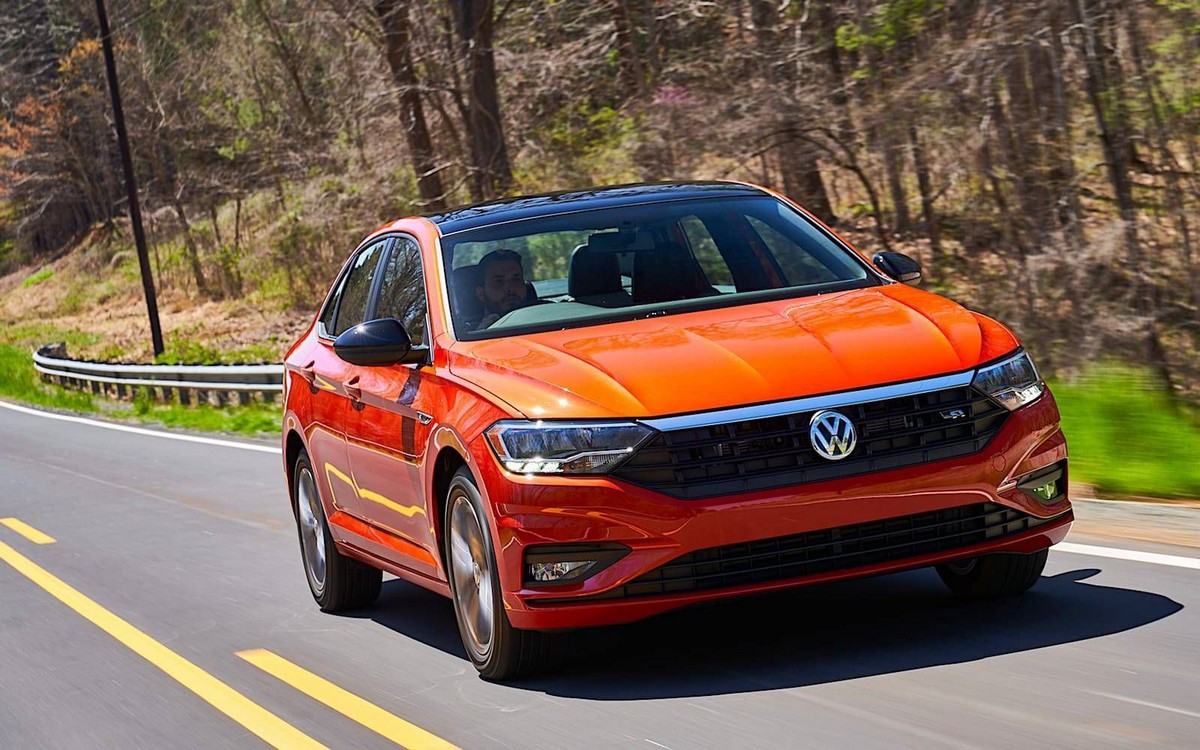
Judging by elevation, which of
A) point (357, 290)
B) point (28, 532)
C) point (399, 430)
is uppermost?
point (357, 290)

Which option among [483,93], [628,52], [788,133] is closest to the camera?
[788,133]

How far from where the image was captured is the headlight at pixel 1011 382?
5.18m

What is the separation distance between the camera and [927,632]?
217 inches

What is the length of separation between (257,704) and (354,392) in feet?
4.69

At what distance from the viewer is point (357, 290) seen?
298 inches

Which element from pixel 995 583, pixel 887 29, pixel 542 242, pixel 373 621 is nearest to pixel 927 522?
pixel 995 583

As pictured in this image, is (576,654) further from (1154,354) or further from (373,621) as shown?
(1154,354)

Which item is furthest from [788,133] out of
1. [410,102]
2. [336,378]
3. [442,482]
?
[442,482]

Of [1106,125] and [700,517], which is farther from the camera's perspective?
[1106,125]

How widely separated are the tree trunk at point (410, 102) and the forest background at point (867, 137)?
0.04 meters

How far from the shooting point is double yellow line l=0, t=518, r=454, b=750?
17.3 feet

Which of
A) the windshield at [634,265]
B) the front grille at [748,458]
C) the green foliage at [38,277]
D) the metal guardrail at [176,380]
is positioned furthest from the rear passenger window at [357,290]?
the green foliage at [38,277]

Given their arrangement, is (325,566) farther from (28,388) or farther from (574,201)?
(28,388)

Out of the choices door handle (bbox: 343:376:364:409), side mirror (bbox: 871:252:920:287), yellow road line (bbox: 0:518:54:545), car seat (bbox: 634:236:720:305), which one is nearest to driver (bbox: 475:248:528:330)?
car seat (bbox: 634:236:720:305)
